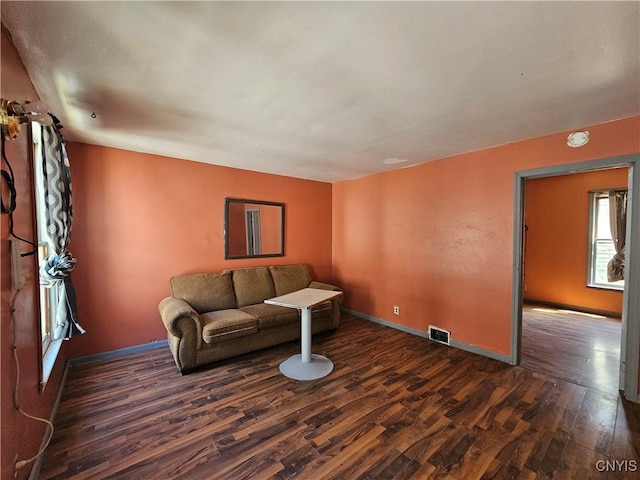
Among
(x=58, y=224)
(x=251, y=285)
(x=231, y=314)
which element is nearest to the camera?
(x=58, y=224)

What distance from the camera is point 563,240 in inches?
191

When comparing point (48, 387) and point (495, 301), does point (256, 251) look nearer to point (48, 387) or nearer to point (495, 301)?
point (48, 387)

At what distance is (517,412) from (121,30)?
3446 millimetres

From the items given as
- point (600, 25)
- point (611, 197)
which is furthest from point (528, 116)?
point (611, 197)

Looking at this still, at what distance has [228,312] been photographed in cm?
304

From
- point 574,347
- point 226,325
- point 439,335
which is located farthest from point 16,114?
point 574,347

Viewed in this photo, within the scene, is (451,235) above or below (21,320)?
above

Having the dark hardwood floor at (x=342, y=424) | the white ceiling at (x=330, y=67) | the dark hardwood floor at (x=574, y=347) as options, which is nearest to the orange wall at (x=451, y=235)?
the white ceiling at (x=330, y=67)

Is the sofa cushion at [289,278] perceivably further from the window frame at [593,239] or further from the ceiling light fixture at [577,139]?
the window frame at [593,239]

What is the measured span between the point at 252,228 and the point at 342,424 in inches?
108

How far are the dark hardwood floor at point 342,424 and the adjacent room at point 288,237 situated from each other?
0.06 ft

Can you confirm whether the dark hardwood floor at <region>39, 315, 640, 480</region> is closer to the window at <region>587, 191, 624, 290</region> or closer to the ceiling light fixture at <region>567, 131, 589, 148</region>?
the ceiling light fixture at <region>567, 131, 589, 148</region>

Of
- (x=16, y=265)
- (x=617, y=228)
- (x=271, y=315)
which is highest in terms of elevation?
(x=617, y=228)

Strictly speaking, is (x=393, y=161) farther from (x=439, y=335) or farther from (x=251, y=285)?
(x=251, y=285)
